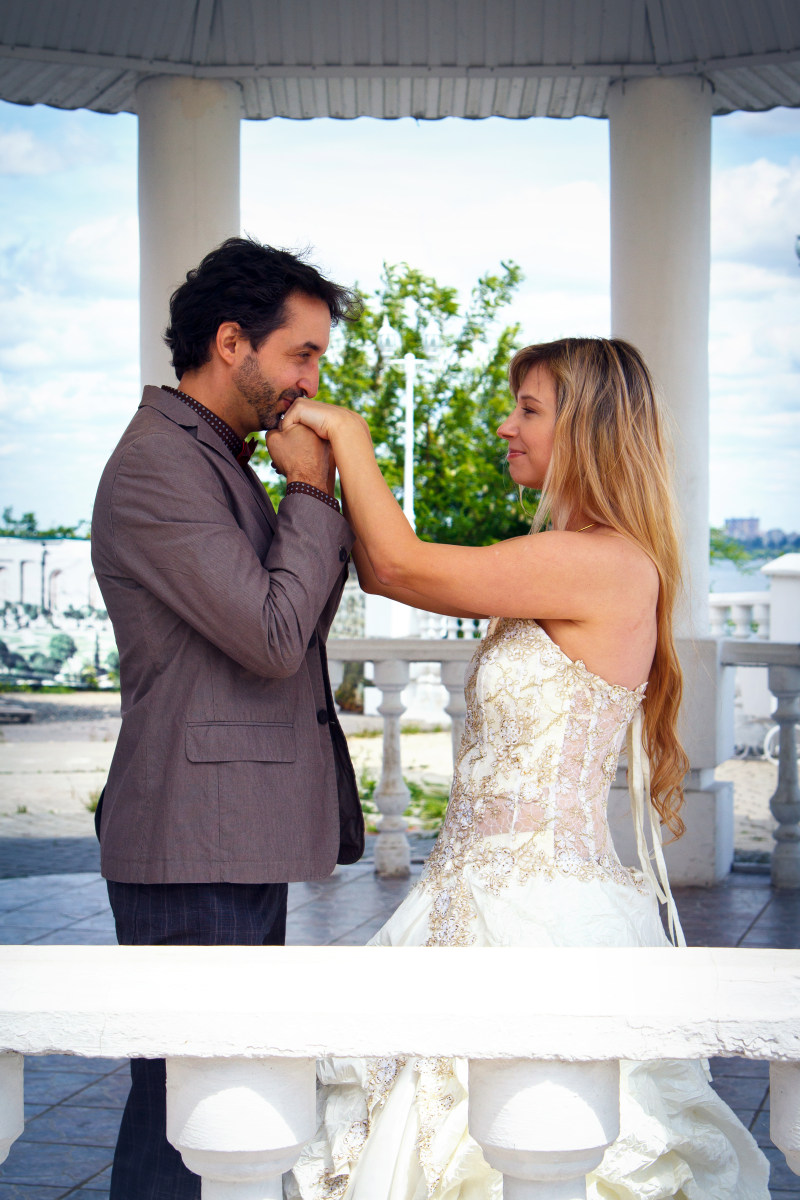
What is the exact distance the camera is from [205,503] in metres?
1.74

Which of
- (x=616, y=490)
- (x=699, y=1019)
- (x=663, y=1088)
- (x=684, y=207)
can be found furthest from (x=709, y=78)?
(x=699, y=1019)

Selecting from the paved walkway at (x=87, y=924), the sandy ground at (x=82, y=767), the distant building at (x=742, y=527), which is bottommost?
the sandy ground at (x=82, y=767)

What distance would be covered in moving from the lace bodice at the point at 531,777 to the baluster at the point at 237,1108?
2.82 feet

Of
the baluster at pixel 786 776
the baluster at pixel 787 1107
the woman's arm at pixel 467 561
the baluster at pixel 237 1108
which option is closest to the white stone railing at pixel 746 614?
Result: the baluster at pixel 786 776

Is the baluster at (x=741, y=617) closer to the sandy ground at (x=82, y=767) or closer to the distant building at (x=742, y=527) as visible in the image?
the sandy ground at (x=82, y=767)

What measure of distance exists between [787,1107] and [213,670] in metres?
1.03

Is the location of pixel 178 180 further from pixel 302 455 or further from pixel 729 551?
pixel 729 551

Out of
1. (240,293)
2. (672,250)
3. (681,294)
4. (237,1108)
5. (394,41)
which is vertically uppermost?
(394,41)

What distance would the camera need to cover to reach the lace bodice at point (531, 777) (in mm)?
1995

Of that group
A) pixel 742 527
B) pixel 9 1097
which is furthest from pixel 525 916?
pixel 742 527

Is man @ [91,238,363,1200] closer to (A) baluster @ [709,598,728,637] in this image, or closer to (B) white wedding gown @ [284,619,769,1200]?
(B) white wedding gown @ [284,619,769,1200]

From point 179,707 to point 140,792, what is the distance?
150mm

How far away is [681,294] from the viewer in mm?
5043

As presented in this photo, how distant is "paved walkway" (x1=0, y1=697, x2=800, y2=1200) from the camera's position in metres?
2.75
